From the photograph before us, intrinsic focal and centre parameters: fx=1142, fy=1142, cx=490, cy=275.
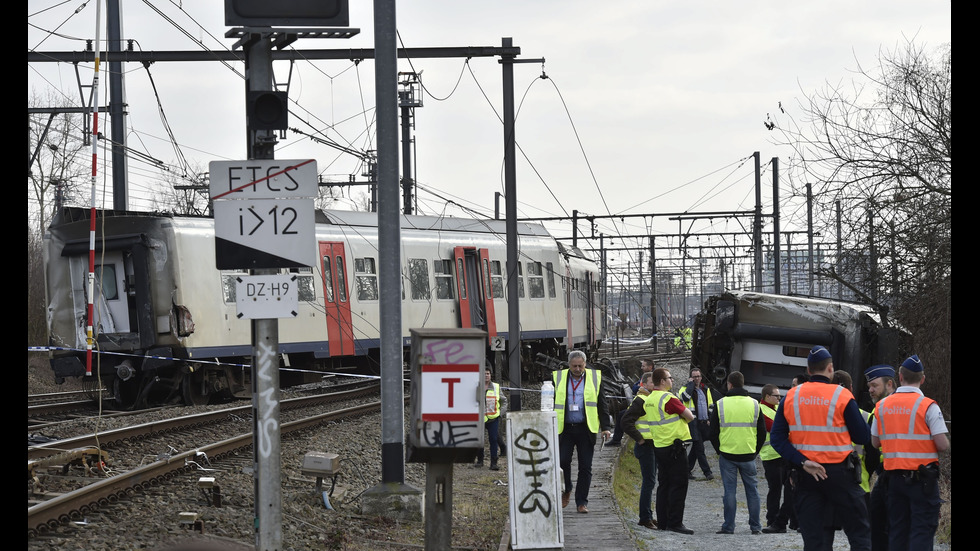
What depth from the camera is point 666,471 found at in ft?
39.2

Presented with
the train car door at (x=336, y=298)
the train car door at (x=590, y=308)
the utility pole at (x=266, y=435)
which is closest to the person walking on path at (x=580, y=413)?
the utility pole at (x=266, y=435)

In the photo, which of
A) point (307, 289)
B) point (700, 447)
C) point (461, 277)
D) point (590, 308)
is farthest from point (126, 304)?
point (590, 308)

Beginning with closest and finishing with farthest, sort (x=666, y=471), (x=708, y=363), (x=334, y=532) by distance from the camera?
(x=334, y=532), (x=666, y=471), (x=708, y=363)

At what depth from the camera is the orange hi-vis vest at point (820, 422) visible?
856 cm

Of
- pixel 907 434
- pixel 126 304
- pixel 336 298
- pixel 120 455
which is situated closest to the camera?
pixel 907 434

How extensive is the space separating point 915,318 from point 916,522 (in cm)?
1219

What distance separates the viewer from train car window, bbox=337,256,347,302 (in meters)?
22.1

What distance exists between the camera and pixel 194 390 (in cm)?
2045

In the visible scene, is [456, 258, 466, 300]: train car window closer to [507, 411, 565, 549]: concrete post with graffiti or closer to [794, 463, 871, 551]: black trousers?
[507, 411, 565, 549]: concrete post with graffiti

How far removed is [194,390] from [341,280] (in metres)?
3.58

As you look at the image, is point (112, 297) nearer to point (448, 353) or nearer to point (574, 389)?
point (574, 389)

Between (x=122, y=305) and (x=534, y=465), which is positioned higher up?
(x=122, y=305)
